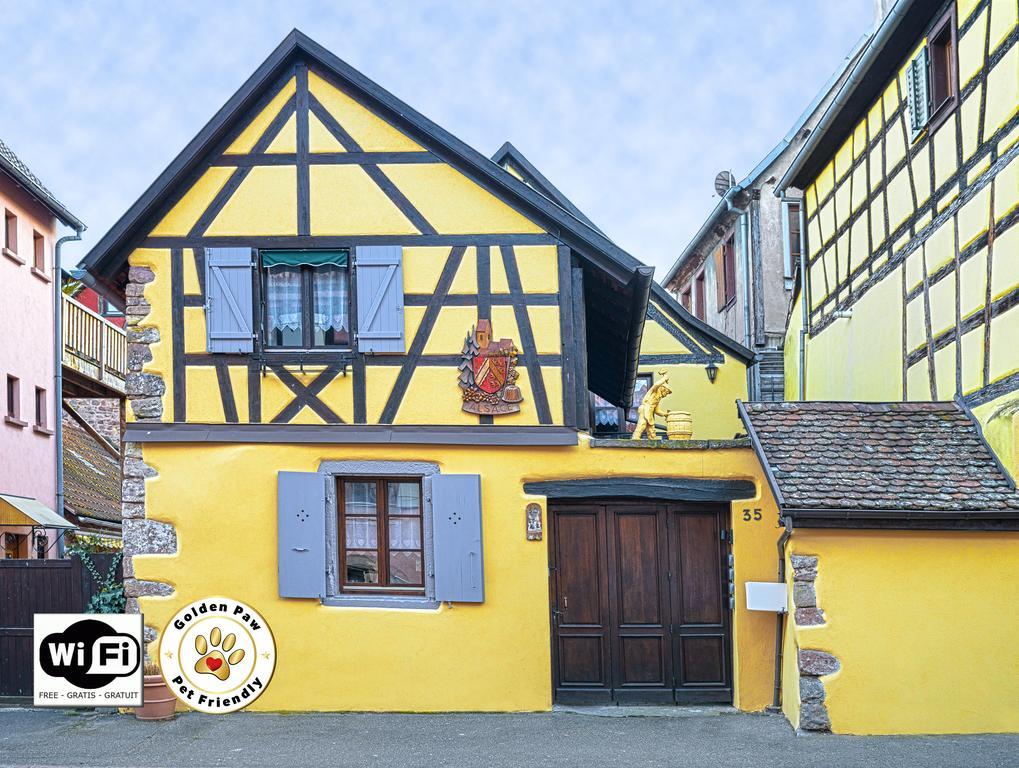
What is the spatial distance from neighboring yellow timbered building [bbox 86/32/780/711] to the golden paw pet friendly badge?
0.13 metres

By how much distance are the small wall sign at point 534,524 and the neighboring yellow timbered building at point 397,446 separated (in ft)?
0.09

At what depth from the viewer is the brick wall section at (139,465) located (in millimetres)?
11617

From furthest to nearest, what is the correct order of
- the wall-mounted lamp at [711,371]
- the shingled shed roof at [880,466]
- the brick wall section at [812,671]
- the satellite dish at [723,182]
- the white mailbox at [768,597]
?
1. the satellite dish at [723,182]
2. the wall-mounted lamp at [711,371]
3. the white mailbox at [768,597]
4. the brick wall section at [812,671]
5. the shingled shed roof at [880,466]

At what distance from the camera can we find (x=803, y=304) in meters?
17.0

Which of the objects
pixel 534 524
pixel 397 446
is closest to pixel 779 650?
pixel 534 524

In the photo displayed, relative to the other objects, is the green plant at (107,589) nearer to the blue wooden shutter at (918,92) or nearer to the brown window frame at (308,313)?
the brown window frame at (308,313)

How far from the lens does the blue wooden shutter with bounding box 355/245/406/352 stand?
11.7m

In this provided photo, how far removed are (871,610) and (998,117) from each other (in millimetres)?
4151

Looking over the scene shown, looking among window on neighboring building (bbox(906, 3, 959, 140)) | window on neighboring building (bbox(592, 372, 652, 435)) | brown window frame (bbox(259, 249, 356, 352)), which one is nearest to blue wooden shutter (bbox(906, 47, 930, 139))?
window on neighboring building (bbox(906, 3, 959, 140))

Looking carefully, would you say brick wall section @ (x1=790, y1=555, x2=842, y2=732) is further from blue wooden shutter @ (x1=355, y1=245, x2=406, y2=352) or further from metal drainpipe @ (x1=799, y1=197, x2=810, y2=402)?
metal drainpipe @ (x1=799, y1=197, x2=810, y2=402)

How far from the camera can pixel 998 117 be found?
10.4m

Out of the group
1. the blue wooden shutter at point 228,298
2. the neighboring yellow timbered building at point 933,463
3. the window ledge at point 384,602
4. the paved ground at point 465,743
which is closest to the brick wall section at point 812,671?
the neighboring yellow timbered building at point 933,463

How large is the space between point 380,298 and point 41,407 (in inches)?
445

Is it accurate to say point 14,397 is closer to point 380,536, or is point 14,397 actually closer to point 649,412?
point 380,536
